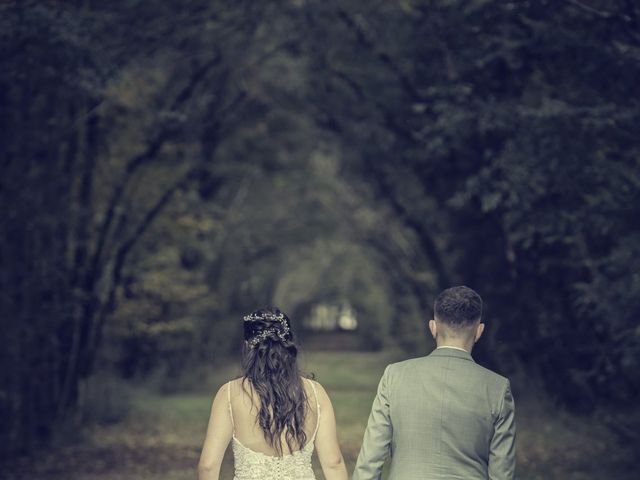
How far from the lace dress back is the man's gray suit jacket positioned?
61cm

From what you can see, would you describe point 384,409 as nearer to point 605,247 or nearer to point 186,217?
point 605,247

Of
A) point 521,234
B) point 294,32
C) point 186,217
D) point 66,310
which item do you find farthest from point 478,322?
point 186,217

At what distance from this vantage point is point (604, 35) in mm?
13750

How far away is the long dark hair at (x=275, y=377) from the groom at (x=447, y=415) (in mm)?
567

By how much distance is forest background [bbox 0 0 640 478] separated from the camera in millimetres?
14578

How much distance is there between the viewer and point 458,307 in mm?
5902

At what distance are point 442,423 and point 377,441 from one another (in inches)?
13.3

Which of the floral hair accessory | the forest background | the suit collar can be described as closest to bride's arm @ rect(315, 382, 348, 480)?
the floral hair accessory

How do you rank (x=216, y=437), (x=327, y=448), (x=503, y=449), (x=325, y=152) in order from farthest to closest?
(x=325, y=152) < (x=327, y=448) < (x=216, y=437) < (x=503, y=449)

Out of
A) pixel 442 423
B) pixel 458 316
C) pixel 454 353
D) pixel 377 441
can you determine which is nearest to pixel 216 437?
pixel 377 441

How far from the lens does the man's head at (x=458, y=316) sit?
5.90 m

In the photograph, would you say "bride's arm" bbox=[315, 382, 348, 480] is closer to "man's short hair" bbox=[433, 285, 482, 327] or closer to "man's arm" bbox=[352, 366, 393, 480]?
"man's arm" bbox=[352, 366, 393, 480]

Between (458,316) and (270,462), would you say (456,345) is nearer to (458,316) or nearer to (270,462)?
(458,316)

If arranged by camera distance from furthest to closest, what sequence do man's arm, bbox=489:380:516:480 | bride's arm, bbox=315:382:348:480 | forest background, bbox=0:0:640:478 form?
forest background, bbox=0:0:640:478
bride's arm, bbox=315:382:348:480
man's arm, bbox=489:380:516:480
